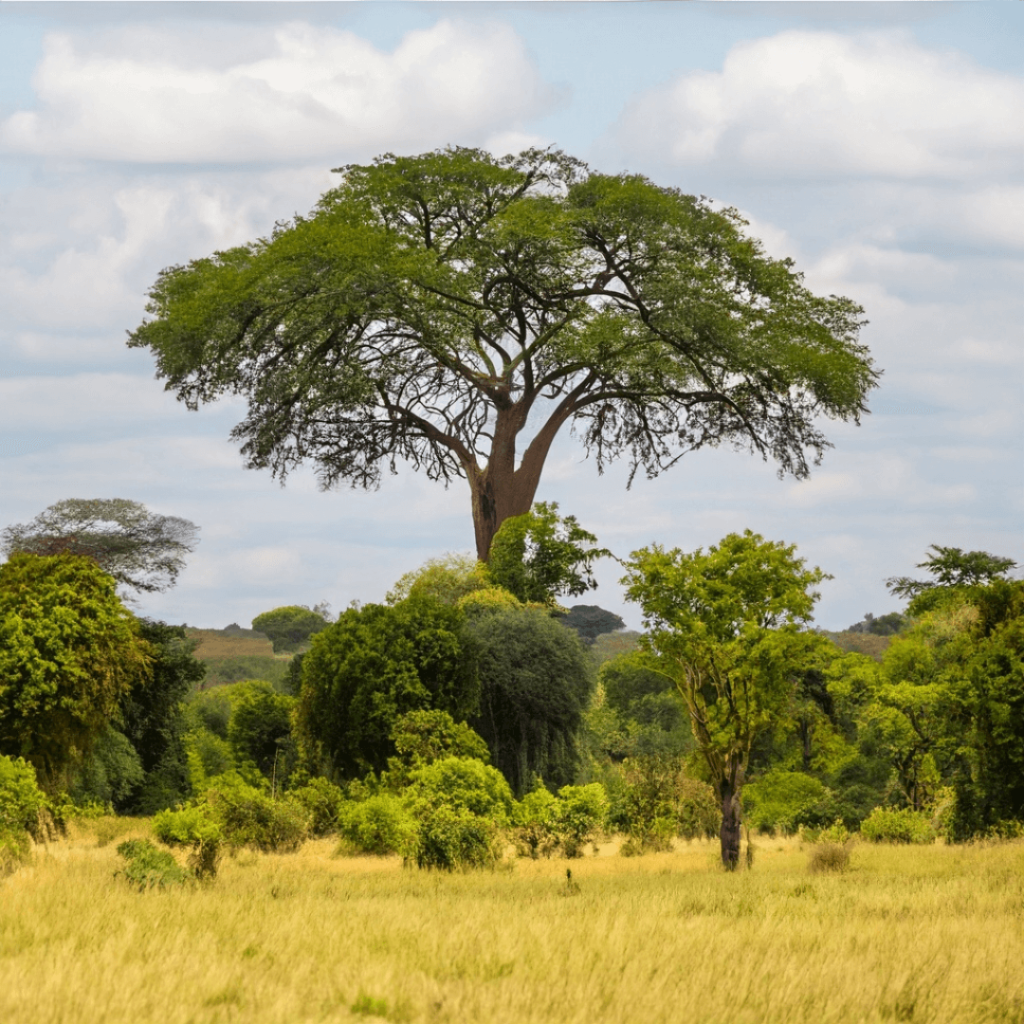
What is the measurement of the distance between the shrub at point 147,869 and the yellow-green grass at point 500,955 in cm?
43

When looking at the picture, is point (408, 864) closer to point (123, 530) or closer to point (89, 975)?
point (89, 975)

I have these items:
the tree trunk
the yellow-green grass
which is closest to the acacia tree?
the tree trunk

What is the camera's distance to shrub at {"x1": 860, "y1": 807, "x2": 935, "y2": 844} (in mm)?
29453

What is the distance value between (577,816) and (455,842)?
4747mm

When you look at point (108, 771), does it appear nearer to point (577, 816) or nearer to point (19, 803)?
point (19, 803)

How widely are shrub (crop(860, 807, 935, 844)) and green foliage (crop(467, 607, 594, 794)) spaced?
8.14 meters

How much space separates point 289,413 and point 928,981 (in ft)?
119

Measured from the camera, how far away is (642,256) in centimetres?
4356

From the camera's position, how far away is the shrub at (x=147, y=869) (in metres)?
15.4

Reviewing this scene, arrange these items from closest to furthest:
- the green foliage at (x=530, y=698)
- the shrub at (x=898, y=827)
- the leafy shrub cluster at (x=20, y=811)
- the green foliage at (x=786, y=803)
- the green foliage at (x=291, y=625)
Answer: the leafy shrub cluster at (x=20, y=811) < the shrub at (x=898, y=827) < the green foliage at (x=530, y=698) < the green foliage at (x=786, y=803) < the green foliage at (x=291, y=625)

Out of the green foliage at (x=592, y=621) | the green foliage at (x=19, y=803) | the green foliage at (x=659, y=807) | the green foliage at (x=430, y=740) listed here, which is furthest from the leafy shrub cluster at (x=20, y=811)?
the green foliage at (x=592, y=621)

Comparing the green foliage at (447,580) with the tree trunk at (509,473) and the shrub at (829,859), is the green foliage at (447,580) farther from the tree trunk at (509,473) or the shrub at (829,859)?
the shrub at (829,859)

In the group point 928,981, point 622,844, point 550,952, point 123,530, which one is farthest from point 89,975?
point 123,530

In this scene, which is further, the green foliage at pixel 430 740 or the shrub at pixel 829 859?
the green foliage at pixel 430 740
